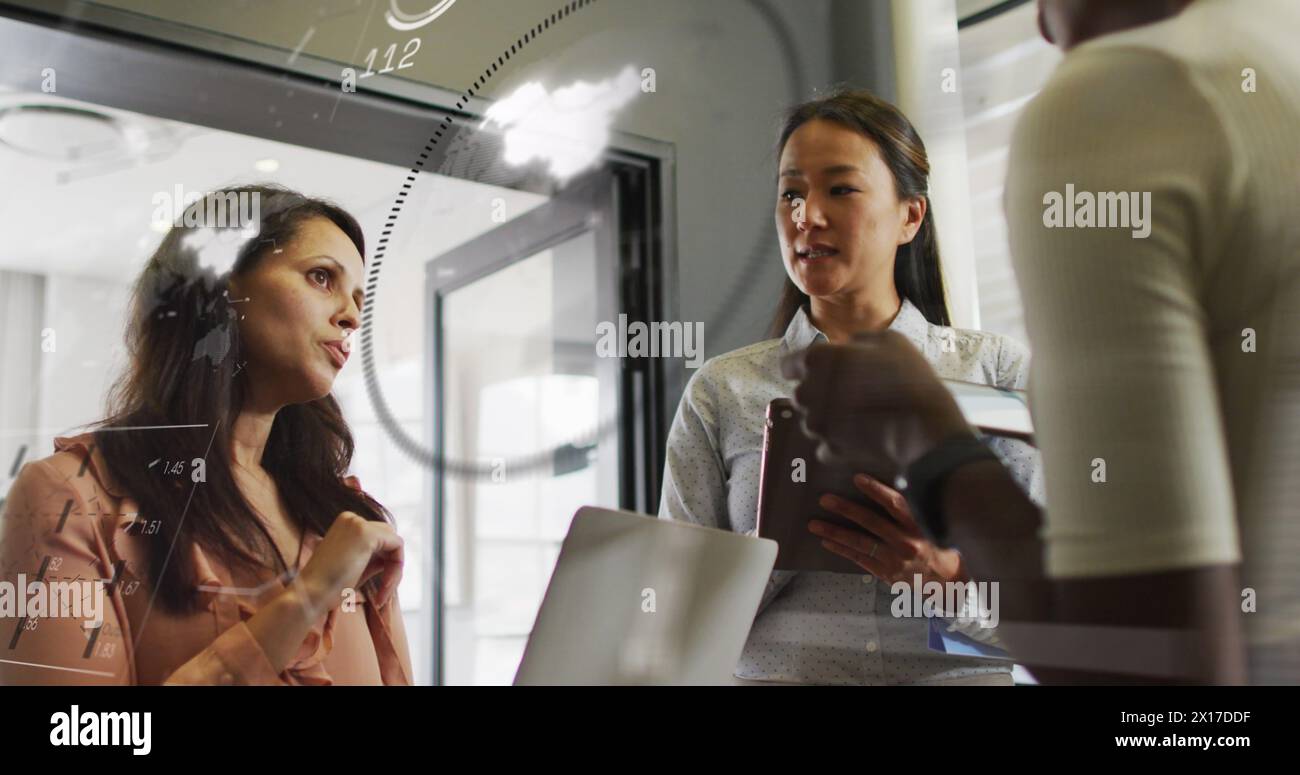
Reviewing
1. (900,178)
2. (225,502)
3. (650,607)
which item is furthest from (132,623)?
(900,178)

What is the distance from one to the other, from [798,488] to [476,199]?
33cm

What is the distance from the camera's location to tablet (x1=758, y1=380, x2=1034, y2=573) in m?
0.65

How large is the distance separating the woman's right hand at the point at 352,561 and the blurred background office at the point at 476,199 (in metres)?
0.02

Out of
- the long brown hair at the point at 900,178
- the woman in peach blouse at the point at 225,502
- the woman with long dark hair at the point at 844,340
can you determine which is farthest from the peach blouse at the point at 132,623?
the long brown hair at the point at 900,178

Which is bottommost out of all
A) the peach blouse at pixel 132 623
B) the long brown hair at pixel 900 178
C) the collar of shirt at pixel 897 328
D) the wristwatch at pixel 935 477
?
the peach blouse at pixel 132 623

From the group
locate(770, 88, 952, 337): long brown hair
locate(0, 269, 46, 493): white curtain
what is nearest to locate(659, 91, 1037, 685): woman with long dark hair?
locate(770, 88, 952, 337): long brown hair

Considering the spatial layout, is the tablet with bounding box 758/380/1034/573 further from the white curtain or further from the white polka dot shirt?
the white curtain

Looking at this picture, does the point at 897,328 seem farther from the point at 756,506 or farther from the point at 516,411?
the point at 516,411

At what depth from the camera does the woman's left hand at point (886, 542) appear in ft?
2.10

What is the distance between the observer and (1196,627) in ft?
1.87

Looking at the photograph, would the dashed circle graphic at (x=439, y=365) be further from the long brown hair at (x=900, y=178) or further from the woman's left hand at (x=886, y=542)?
the woman's left hand at (x=886, y=542)
